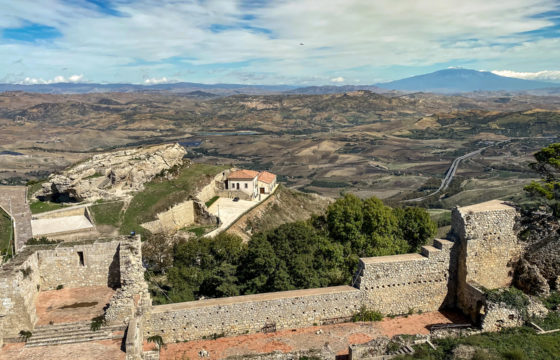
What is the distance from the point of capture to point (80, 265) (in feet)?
60.9

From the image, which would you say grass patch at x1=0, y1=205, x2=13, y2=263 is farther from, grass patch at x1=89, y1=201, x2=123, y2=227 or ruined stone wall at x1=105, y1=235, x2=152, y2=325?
ruined stone wall at x1=105, y1=235, x2=152, y2=325

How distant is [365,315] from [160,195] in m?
36.7

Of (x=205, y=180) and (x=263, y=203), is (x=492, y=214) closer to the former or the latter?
→ (x=263, y=203)

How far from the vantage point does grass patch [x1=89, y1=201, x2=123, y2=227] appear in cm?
4241

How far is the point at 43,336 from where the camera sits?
15.0 meters

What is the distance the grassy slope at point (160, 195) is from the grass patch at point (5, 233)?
391 inches

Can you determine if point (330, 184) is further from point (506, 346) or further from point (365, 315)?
point (506, 346)

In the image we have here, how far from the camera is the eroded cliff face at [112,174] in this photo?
4591cm

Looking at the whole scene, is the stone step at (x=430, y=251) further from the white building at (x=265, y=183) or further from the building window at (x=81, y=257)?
the white building at (x=265, y=183)

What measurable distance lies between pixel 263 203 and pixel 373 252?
33.7 m

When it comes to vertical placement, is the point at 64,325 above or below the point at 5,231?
above

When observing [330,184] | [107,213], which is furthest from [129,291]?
[330,184]

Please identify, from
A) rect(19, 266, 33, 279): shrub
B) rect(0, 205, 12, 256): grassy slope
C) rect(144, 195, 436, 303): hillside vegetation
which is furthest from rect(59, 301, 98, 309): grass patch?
rect(0, 205, 12, 256): grassy slope

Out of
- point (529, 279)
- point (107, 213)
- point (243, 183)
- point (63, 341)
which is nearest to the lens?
point (63, 341)
